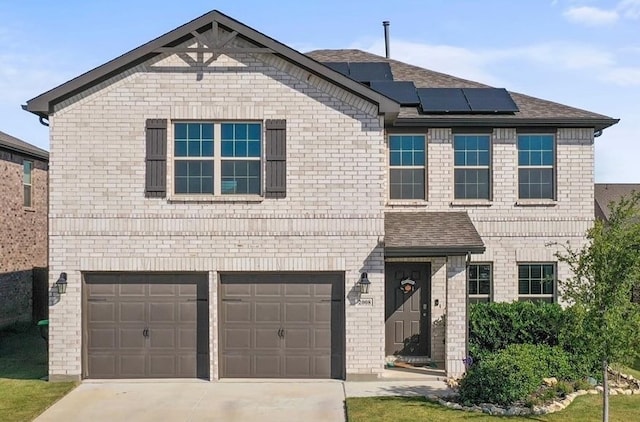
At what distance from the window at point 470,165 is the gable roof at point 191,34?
273 cm

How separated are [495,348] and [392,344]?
2300 mm

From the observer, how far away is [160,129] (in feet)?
39.7

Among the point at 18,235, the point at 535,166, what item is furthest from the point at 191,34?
the point at 18,235

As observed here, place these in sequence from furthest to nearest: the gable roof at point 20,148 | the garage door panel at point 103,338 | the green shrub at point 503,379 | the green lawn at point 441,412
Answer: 1. the gable roof at point 20,148
2. the garage door panel at point 103,338
3. the green shrub at point 503,379
4. the green lawn at point 441,412

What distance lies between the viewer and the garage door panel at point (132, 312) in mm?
12336

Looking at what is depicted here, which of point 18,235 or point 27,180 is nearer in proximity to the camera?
point 18,235

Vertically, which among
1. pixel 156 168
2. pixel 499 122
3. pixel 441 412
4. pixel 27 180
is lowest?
pixel 441 412

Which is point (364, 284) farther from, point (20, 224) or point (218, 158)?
point (20, 224)

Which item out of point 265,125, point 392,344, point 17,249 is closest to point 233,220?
point 265,125

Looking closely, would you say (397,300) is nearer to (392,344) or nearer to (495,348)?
(392,344)

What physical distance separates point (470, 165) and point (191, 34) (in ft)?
22.7

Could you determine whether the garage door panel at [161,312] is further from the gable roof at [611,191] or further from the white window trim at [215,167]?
the gable roof at [611,191]

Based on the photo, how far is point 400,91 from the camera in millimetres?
14617

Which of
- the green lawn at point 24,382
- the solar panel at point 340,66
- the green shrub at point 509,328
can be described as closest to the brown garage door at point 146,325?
the green lawn at point 24,382
